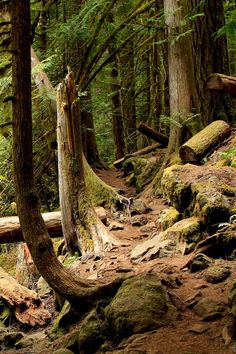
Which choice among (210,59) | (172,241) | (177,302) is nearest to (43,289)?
(172,241)

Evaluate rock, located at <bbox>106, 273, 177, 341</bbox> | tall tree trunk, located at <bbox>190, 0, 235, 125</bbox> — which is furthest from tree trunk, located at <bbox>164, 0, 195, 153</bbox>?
rock, located at <bbox>106, 273, 177, 341</bbox>

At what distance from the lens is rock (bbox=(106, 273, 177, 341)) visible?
380 cm

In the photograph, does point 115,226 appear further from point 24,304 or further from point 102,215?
point 24,304

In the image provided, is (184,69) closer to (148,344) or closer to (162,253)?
(162,253)

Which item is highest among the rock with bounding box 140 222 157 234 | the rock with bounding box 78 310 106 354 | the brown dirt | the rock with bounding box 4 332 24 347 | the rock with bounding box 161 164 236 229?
the rock with bounding box 161 164 236 229

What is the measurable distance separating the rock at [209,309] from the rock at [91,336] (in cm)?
93

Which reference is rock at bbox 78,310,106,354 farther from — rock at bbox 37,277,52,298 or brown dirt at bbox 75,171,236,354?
rock at bbox 37,277,52,298

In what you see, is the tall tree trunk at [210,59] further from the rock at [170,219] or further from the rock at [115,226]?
the rock at [170,219]

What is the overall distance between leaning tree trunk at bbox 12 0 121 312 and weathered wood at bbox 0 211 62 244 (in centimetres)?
386

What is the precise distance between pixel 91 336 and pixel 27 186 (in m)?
1.70

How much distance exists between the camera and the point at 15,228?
8.62 meters

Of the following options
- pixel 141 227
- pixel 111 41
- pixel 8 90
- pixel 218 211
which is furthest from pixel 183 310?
pixel 111 41

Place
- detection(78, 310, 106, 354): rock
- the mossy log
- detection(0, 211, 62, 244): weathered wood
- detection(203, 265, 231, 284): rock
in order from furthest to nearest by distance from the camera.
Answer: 1. detection(0, 211, 62, 244): weathered wood
2. the mossy log
3. detection(203, 265, 231, 284): rock
4. detection(78, 310, 106, 354): rock

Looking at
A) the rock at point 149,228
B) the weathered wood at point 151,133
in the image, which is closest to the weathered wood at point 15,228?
the rock at point 149,228
